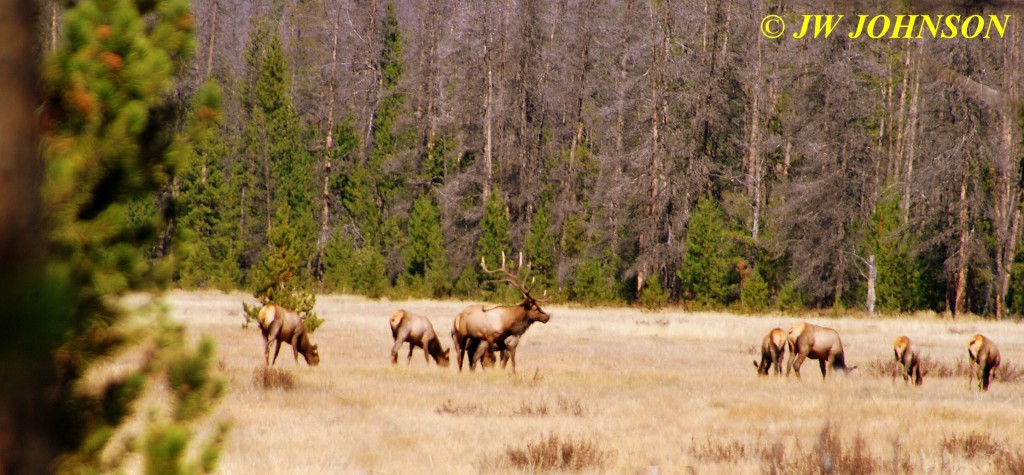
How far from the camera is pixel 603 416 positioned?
10922 millimetres

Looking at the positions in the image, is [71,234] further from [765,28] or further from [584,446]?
[765,28]

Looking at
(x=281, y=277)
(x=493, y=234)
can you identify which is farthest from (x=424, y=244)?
(x=281, y=277)

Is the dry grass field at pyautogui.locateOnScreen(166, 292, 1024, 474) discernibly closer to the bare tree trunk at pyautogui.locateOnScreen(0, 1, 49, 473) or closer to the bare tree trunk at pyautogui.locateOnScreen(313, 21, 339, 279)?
the bare tree trunk at pyautogui.locateOnScreen(0, 1, 49, 473)

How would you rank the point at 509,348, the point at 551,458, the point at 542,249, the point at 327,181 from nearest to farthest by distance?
the point at 551,458 → the point at 509,348 → the point at 542,249 → the point at 327,181

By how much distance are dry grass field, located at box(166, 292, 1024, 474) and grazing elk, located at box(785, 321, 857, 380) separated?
562mm

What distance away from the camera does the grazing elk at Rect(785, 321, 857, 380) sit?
1573 centimetres

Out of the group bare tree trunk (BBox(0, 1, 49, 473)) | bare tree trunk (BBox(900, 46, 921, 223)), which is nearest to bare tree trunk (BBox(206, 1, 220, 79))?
bare tree trunk (BBox(900, 46, 921, 223))

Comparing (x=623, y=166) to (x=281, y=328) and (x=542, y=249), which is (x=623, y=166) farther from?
(x=281, y=328)

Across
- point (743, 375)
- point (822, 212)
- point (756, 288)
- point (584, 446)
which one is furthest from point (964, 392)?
point (822, 212)

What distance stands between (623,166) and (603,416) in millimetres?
43345

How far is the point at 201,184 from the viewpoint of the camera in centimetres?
5034

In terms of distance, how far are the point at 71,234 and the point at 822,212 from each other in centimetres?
4333

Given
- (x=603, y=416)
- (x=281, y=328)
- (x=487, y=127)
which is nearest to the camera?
(x=603, y=416)
